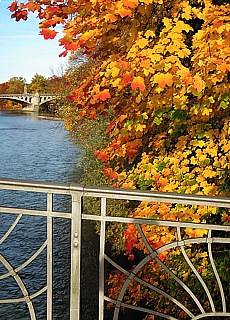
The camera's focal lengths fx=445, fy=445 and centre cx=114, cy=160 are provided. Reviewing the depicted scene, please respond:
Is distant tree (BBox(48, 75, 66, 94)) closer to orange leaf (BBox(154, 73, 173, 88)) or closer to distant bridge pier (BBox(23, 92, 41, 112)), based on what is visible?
orange leaf (BBox(154, 73, 173, 88))

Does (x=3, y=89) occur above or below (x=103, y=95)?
above

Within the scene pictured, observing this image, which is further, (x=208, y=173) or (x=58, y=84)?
(x=58, y=84)

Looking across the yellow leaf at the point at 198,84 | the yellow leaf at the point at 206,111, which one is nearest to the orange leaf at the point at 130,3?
the yellow leaf at the point at 198,84

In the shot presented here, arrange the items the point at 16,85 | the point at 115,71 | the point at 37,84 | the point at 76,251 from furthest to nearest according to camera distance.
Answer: the point at 16,85
the point at 37,84
the point at 115,71
the point at 76,251

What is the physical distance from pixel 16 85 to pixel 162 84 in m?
47.5

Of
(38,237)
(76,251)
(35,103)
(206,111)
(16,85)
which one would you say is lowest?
(38,237)

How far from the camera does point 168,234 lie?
3885 mm

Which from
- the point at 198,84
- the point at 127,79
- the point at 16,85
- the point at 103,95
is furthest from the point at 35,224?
the point at 16,85

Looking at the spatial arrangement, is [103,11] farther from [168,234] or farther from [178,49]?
[168,234]

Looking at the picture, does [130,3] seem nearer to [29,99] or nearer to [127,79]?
[127,79]

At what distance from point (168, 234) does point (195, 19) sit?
6.05 ft

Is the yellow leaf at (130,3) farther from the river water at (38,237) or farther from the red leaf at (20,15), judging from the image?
the river water at (38,237)

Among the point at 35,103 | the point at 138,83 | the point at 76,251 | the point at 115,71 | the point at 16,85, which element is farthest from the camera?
the point at 16,85

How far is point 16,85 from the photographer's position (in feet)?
159
